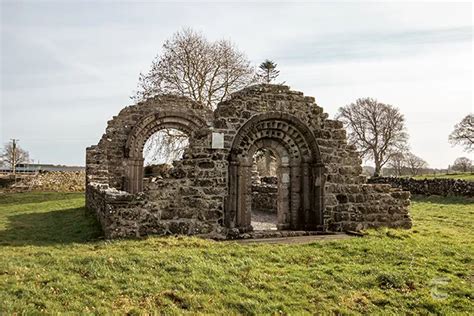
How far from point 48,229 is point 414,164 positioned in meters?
48.9

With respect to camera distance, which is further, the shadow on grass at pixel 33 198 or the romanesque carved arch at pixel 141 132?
the shadow on grass at pixel 33 198

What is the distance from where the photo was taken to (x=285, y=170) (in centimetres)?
1134

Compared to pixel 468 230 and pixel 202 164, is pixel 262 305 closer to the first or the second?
pixel 202 164

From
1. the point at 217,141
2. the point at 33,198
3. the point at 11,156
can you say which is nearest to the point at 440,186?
the point at 217,141

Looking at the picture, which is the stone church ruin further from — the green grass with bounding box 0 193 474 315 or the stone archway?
the green grass with bounding box 0 193 474 315

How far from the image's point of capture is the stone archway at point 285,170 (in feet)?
33.8

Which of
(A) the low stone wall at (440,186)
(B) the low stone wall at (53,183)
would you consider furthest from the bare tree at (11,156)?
(A) the low stone wall at (440,186)

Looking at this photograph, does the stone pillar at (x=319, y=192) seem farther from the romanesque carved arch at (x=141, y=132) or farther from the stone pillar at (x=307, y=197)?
the romanesque carved arch at (x=141, y=132)

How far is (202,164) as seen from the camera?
32.8 ft

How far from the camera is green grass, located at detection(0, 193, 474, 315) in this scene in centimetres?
539

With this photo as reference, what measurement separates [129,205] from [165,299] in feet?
13.3

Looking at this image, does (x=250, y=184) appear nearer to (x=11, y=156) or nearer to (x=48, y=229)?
(x=48, y=229)

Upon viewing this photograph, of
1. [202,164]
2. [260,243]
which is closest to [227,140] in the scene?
[202,164]

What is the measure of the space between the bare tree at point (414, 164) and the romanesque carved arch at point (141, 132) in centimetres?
3331
